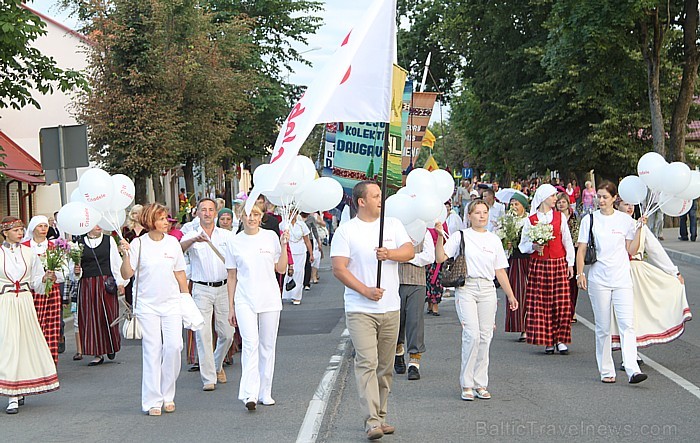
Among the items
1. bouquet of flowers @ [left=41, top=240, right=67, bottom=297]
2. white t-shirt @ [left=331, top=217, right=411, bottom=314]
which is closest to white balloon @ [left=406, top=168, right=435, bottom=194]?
white t-shirt @ [left=331, top=217, right=411, bottom=314]

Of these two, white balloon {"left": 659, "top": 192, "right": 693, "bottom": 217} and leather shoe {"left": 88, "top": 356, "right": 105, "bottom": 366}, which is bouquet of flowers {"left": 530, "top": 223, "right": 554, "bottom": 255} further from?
leather shoe {"left": 88, "top": 356, "right": 105, "bottom": 366}

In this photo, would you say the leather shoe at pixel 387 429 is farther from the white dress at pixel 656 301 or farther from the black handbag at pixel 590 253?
the white dress at pixel 656 301

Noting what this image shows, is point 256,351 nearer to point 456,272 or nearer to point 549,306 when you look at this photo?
point 456,272

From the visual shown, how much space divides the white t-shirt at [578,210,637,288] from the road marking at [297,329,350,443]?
2.63 meters

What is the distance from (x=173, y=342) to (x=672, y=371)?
15.3 ft

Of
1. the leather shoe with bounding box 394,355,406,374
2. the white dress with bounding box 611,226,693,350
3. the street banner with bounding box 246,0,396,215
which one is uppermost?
the street banner with bounding box 246,0,396,215

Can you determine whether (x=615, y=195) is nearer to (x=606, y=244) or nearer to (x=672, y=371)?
(x=606, y=244)

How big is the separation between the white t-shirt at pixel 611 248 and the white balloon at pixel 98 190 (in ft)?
14.3

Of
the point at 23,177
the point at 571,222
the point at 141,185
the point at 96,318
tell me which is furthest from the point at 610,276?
the point at 23,177

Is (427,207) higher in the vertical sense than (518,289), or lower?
higher

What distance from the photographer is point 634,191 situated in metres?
9.74

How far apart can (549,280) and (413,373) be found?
2.32 metres

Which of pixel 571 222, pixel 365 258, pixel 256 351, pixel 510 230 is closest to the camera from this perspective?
pixel 365 258

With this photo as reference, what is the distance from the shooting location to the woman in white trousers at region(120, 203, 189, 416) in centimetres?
829
